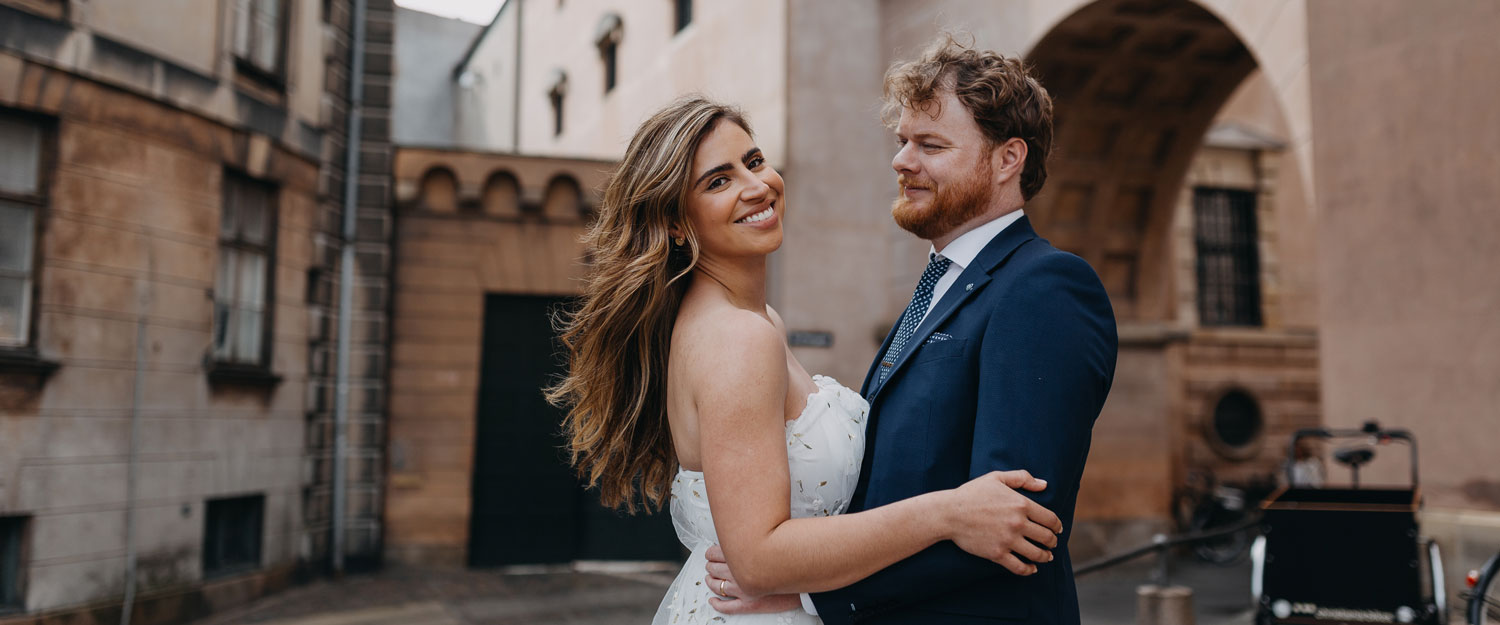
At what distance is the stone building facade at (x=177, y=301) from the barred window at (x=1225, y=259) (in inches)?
679

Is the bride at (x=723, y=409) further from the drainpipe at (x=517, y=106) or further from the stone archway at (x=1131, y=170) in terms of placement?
the drainpipe at (x=517, y=106)

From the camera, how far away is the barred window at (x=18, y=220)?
27.7 ft

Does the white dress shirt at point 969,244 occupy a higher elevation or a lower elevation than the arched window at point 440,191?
lower

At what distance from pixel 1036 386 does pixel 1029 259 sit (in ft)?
1.04

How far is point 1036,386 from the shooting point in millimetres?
2035

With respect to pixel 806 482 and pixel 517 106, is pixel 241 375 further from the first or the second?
pixel 517 106

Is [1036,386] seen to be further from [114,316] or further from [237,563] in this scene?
[237,563]

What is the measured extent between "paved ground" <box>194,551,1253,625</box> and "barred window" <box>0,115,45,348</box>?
3251 millimetres

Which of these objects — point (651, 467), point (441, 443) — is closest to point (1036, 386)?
point (651, 467)

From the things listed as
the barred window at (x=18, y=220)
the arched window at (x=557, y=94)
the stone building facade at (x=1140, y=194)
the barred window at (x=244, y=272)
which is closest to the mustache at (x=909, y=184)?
the stone building facade at (x=1140, y=194)

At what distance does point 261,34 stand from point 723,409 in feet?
35.6

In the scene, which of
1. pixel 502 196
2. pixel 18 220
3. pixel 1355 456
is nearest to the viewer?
pixel 1355 456

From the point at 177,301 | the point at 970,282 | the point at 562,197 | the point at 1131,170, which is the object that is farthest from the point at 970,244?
the point at 1131,170

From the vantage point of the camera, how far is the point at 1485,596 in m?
5.13
